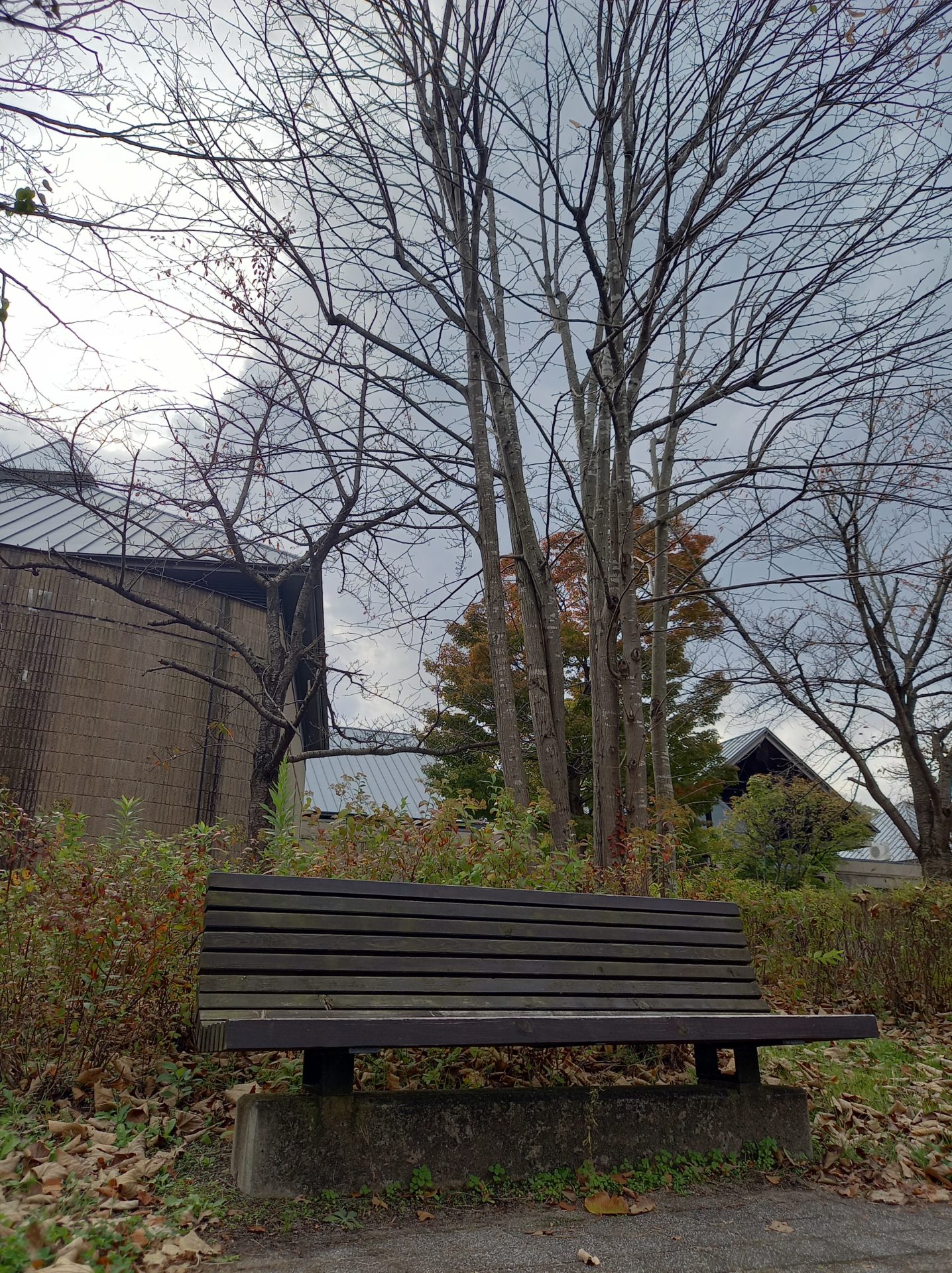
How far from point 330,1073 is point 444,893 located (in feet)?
2.61

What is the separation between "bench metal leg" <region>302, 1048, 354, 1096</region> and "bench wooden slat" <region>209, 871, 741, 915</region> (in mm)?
538

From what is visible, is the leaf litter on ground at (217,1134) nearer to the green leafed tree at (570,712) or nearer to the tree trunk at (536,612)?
the tree trunk at (536,612)

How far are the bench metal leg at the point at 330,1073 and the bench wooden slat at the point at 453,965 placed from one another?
0.84 ft

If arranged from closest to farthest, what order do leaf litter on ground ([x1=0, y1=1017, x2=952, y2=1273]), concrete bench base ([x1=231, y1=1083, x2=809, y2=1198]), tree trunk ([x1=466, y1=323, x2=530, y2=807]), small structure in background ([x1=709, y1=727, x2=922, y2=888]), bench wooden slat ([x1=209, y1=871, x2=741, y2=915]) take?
leaf litter on ground ([x1=0, y1=1017, x2=952, y2=1273])
concrete bench base ([x1=231, y1=1083, x2=809, y2=1198])
bench wooden slat ([x1=209, y1=871, x2=741, y2=915])
tree trunk ([x1=466, y1=323, x2=530, y2=807])
small structure in background ([x1=709, y1=727, x2=922, y2=888])

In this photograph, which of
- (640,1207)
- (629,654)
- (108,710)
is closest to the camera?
(640,1207)

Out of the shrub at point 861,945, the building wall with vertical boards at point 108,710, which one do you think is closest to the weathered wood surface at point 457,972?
the shrub at point 861,945

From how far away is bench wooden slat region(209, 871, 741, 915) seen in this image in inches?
118

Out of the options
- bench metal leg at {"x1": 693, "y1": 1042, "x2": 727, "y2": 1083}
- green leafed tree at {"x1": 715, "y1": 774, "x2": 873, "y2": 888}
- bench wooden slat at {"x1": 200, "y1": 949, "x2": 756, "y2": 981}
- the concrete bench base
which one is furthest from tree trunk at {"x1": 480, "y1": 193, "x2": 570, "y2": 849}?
green leafed tree at {"x1": 715, "y1": 774, "x2": 873, "y2": 888}

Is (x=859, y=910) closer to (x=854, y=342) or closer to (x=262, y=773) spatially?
(x=854, y=342)

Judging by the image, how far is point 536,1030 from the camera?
8.88 feet

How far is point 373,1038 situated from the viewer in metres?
2.45

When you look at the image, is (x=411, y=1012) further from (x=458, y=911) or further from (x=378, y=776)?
(x=378, y=776)

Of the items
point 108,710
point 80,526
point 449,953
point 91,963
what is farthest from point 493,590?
point 80,526

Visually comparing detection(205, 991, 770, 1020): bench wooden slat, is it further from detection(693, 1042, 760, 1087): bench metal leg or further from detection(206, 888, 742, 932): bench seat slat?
detection(206, 888, 742, 932): bench seat slat
